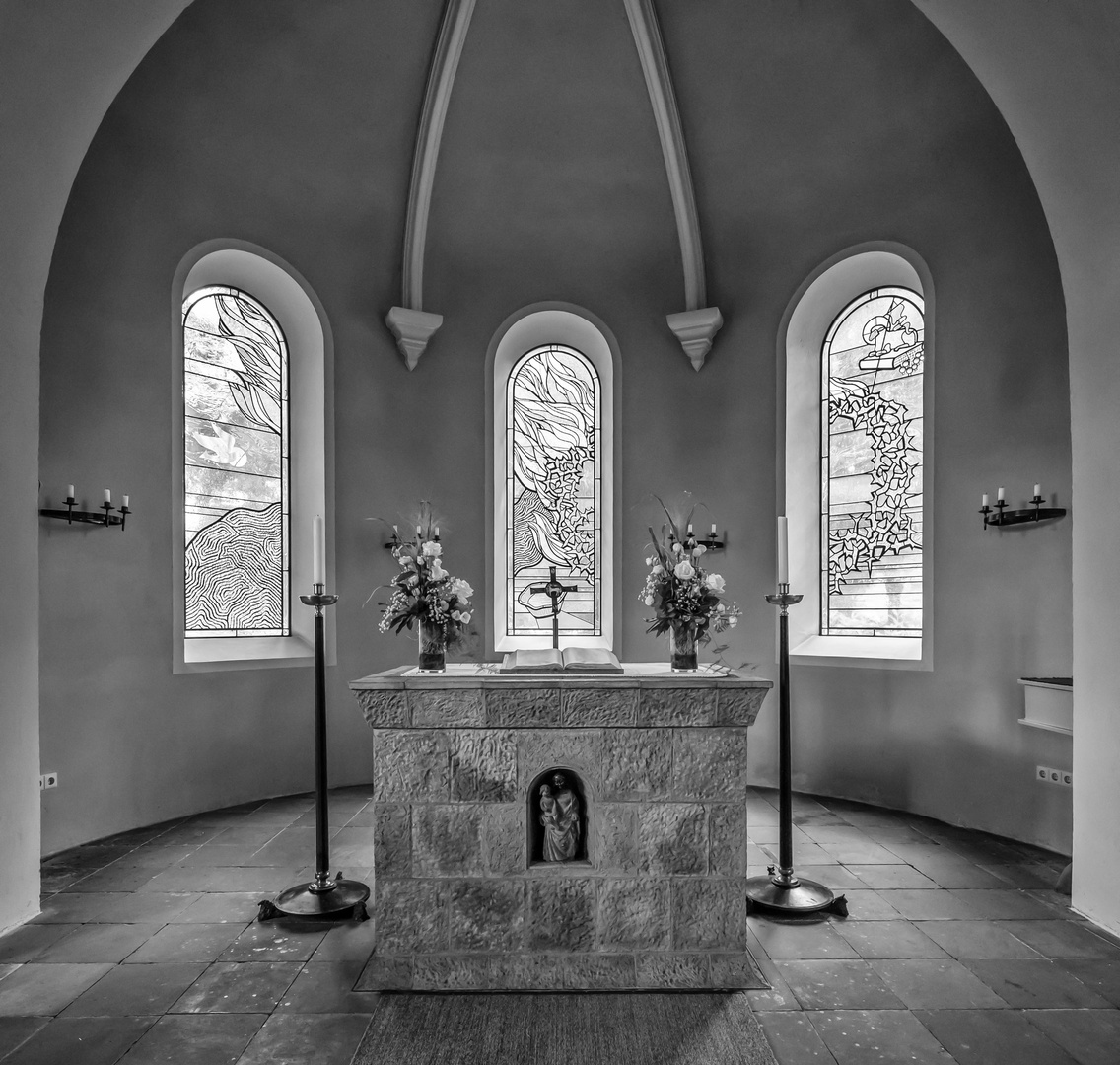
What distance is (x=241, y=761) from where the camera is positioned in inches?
228

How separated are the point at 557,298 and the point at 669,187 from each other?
4.14 feet

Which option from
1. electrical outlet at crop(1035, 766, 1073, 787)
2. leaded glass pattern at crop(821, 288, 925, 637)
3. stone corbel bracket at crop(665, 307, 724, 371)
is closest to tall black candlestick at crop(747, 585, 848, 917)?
electrical outlet at crop(1035, 766, 1073, 787)

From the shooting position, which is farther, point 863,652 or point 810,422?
point 810,422

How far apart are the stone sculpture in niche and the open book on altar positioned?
446 mm

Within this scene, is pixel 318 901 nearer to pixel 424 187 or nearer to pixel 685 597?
pixel 685 597

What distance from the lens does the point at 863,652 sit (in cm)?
593

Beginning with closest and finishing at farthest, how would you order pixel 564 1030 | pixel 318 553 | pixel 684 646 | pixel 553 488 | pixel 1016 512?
pixel 564 1030
pixel 684 646
pixel 318 553
pixel 1016 512
pixel 553 488

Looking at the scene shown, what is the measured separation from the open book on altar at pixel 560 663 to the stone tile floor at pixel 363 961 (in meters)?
1.37

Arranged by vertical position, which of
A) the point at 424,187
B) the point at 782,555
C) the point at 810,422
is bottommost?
the point at 782,555

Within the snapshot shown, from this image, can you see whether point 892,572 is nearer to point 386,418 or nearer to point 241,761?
point 386,418

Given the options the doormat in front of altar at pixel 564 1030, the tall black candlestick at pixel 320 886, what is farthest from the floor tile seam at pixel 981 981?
the tall black candlestick at pixel 320 886

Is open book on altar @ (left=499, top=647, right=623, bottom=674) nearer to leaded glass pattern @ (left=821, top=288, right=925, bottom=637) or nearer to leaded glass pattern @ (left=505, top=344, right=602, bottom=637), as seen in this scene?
leaded glass pattern @ (left=505, top=344, right=602, bottom=637)

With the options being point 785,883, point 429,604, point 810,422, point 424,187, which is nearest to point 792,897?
point 785,883

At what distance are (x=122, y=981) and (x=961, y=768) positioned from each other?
4.89m
